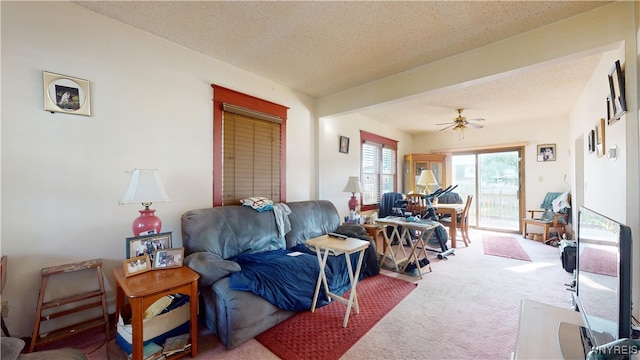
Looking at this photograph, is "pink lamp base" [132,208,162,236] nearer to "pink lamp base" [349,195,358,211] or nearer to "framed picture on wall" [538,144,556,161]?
"pink lamp base" [349,195,358,211]

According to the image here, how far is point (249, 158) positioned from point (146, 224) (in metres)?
1.40

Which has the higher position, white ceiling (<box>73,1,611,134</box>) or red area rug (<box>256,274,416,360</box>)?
white ceiling (<box>73,1,611,134</box>)

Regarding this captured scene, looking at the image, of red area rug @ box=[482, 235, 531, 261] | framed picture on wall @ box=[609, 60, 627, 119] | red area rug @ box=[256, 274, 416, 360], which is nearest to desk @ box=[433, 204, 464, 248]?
red area rug @ box=[482, 235, 531, 261]

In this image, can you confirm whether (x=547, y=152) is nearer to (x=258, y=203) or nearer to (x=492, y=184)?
(x=492, y=184)

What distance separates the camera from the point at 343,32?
2.32 m

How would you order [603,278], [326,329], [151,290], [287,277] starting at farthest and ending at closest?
[287,277] < [326,329] < [151,290] < [603,278]

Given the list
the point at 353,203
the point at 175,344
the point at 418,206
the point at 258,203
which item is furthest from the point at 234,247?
the point at 418,206

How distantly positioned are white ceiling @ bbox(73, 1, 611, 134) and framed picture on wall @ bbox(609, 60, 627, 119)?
0.54 meters

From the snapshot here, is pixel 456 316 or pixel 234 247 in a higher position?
pixel 234 247

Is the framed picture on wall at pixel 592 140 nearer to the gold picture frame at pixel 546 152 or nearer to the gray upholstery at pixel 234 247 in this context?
the gold picture frame at pixel 546 152

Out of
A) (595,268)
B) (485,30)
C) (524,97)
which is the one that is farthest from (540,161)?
(595,268)

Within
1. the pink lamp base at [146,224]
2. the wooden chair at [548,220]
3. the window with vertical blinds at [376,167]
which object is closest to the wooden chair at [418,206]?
the window with vertical blinds at [376,167]

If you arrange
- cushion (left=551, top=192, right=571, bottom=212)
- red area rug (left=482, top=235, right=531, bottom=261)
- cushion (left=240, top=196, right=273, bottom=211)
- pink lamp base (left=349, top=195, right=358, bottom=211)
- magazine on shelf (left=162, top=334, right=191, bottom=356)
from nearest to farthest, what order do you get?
1. magazine on shelf (left=162, top=334, right=191, bottom=356)
2. cushion (left=240, top=196, right=273, bottom=211)
3. red area rug (left=482, top=235, right=531, bottom=261)
4. pink lamp base (left=349, top=195, right=358, bottom=211)
5. cushion (left=551, top=192, right=571, bottom=212)

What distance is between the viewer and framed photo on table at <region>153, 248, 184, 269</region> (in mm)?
1909
